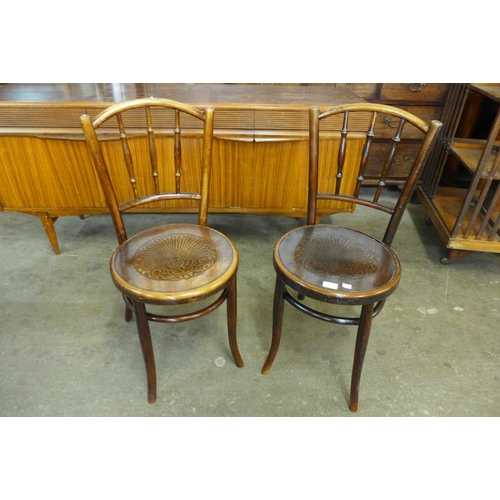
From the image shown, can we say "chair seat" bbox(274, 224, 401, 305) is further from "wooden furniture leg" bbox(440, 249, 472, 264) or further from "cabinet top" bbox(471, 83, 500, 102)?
"cabinet top" bbox(471, 83, 500, 102)

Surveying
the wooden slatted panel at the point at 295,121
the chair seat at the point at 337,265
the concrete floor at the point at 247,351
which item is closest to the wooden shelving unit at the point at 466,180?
the concrete floor at the point at 247,351

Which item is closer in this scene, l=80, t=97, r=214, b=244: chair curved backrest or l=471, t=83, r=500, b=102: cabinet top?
l=80, t=97, r=214, b=244: chair curved backrest

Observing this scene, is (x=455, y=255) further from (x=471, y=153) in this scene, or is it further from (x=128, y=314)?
(x=128, y=314)

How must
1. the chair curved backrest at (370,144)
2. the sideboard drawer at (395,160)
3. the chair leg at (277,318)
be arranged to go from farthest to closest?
the sideboard drawer at (395,160) → the chair leg at (277,318) → the chair curved backrest at (370,144)

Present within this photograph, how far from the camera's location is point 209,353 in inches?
63.9

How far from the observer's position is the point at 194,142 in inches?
72.4

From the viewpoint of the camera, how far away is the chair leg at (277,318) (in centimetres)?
135

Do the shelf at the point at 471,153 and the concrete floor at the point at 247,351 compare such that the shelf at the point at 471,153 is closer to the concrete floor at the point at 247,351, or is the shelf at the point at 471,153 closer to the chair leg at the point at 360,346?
the concrete floor at the point at 247,351

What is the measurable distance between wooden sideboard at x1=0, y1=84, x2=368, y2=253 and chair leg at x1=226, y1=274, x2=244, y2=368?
79 cm

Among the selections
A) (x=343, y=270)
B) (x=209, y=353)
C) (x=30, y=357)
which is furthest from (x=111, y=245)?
(x=343, y=270)

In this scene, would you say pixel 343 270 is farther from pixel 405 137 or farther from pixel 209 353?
pixel 405 137

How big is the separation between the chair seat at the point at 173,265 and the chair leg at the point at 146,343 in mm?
99

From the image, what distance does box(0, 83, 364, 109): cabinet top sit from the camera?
179 centimetres

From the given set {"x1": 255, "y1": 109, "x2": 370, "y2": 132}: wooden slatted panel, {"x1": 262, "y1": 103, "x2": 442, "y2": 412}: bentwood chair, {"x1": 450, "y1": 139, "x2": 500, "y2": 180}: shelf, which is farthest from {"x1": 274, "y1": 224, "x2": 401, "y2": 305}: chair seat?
{"x1": 450, "y1": 139, "x2": 500, "y2": 180}: shelf
